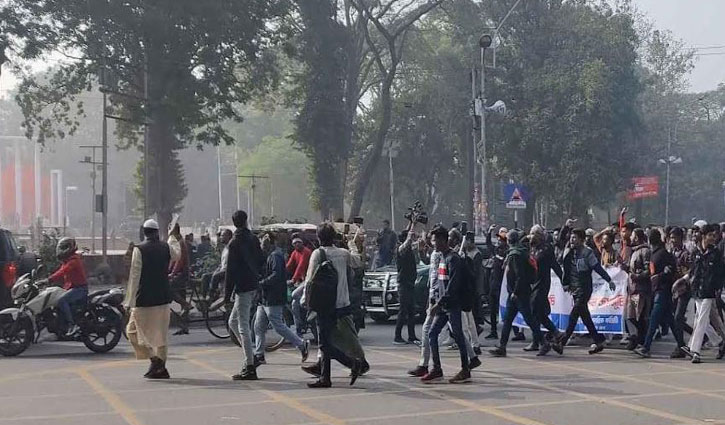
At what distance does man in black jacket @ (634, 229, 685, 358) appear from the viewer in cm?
1365

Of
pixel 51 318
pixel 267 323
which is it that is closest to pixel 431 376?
pixel 267 323

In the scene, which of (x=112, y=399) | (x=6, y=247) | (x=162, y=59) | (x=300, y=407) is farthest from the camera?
(x=162, y=59)

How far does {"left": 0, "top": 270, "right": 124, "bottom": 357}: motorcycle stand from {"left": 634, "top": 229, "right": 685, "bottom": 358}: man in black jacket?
743 cm

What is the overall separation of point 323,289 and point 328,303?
158 millimetres

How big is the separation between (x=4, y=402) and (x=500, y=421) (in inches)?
194

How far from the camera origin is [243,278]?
39.1ft

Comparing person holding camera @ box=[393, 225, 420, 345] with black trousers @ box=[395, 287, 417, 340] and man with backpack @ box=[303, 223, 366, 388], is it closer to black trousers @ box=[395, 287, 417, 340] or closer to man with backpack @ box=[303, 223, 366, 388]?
black trousers @ box=[395, 287, 417, 340]

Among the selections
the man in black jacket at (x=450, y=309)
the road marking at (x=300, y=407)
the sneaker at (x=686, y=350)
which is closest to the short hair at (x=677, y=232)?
the sneaker at (x=686, y=350)

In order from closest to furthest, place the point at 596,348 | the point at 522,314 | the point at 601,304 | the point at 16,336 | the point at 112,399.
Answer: the point at 112,399
the point at 522,314
the point at 596,348
the point at 16,336
the point at 601,304

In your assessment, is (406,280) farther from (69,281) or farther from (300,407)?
(300,407)

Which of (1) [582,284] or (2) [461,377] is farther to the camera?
(1) [582,284]

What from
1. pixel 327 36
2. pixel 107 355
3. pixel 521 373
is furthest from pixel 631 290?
pixel 327 36

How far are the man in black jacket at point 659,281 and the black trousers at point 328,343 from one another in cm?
472

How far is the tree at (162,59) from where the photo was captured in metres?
33.4
